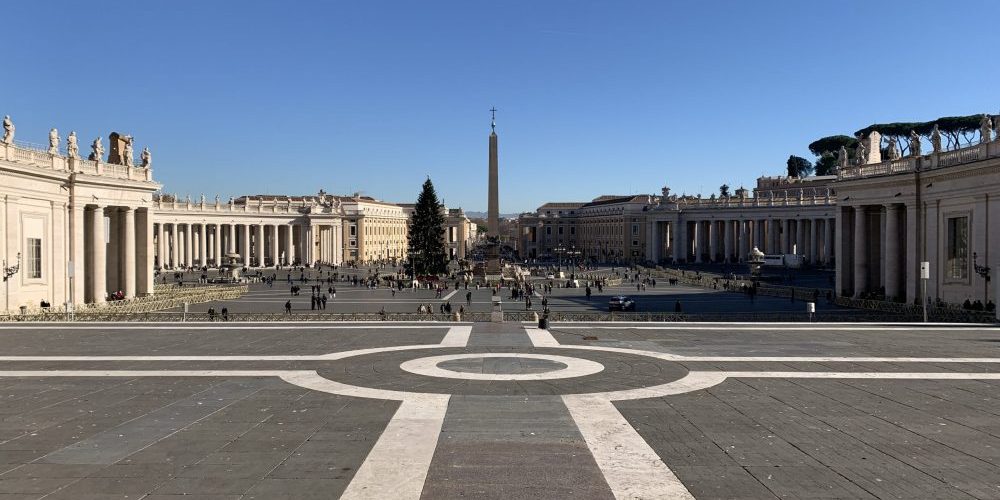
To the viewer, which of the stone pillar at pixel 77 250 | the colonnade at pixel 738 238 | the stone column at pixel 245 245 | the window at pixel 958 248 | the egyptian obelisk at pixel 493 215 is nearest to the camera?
the window at pixel 958 248

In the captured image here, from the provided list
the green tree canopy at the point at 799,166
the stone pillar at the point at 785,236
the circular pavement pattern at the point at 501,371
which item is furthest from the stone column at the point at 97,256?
the green tree canopy at the point at 799,166

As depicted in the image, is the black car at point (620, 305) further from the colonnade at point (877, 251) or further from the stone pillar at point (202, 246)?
the stone pillar at point (202, 246)

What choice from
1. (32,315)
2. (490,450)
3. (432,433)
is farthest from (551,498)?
(32,315)

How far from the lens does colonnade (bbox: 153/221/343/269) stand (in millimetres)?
108706

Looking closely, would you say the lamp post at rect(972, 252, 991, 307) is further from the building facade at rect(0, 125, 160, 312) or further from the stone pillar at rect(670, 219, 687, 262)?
the stone pillar at rect(670, 219, 687, 262)

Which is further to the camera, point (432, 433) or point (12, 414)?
point (12, 414)

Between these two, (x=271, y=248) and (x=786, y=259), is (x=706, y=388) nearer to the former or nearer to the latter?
(x=786, y=259)

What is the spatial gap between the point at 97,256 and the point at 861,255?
163 ft

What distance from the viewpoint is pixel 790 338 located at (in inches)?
1090

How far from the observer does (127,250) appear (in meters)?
50.0

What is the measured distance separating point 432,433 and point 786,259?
9961cm

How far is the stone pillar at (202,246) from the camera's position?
10931 cm

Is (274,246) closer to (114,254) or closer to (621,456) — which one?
(114,254)

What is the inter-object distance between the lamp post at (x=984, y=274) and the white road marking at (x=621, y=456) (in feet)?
97.9
